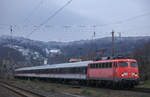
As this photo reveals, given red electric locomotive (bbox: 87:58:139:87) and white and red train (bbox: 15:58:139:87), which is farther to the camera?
white and red train (bbox: 15:58:139:87)

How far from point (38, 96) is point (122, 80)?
9.50m

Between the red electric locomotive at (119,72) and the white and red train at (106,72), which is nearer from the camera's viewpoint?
the red electric locomotive at (119,72)

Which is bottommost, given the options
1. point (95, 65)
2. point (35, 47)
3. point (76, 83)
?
point (76, 83)

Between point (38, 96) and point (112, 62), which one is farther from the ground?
point (112, 62)

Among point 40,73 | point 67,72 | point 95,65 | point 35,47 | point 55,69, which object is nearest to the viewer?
point 95,65

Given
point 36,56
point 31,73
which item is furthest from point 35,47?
point 31,73

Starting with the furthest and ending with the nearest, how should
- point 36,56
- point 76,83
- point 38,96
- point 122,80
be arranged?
point 36,56
point 76,83
point 122,80
point 38,96

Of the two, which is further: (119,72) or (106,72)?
(106,72)

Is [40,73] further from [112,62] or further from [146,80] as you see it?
[112,62]

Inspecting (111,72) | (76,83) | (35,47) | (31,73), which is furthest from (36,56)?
(111,72)

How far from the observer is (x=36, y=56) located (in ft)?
474

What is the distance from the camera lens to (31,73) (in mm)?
65688

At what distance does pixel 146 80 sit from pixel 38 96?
62.5ft

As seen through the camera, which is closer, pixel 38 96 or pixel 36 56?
pixel 38 96
